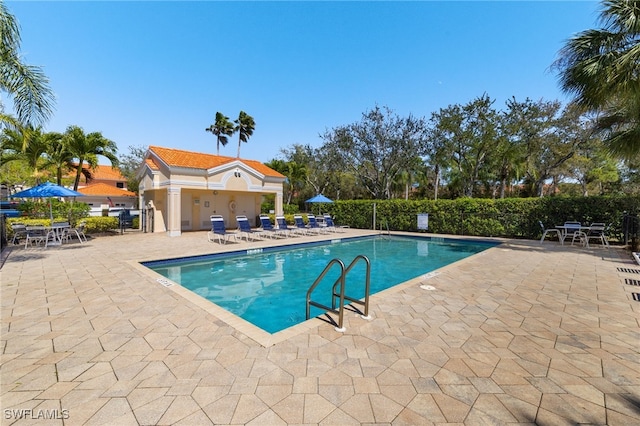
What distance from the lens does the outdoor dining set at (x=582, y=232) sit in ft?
39.3

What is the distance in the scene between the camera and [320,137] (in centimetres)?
2911

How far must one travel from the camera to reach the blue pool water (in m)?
6.18

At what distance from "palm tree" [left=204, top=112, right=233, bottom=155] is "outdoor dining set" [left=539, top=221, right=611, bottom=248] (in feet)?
118

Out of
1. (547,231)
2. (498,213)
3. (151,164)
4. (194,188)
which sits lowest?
(547,231)

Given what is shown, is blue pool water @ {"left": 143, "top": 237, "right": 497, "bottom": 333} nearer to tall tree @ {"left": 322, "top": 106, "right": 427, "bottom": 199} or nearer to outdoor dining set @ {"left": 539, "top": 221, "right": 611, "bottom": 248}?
outdoor dining set @ {"left": 539, "top": 221, "right": 611, "bottom": 248}

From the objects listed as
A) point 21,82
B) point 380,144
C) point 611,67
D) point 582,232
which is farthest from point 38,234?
point 582,232

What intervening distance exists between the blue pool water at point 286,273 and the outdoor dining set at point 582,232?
9.72 feet

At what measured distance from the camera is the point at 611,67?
820cm

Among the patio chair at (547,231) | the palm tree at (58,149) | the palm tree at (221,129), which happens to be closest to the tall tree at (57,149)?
the palm tree at (58,149)

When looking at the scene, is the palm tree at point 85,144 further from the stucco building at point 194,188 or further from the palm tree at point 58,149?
the stucco building at point 194,188

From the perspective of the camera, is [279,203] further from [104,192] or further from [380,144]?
[104,192]

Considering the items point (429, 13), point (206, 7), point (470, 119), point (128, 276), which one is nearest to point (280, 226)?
point (128, 276)

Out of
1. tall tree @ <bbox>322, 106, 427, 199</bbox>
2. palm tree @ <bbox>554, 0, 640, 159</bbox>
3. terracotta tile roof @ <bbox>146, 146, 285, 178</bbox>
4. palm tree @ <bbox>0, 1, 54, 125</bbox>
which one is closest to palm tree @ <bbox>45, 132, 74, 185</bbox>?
terracotta tile roof @ <bbox>146, 146, 285, 178</bbox>

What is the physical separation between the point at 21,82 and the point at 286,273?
9.56 m
